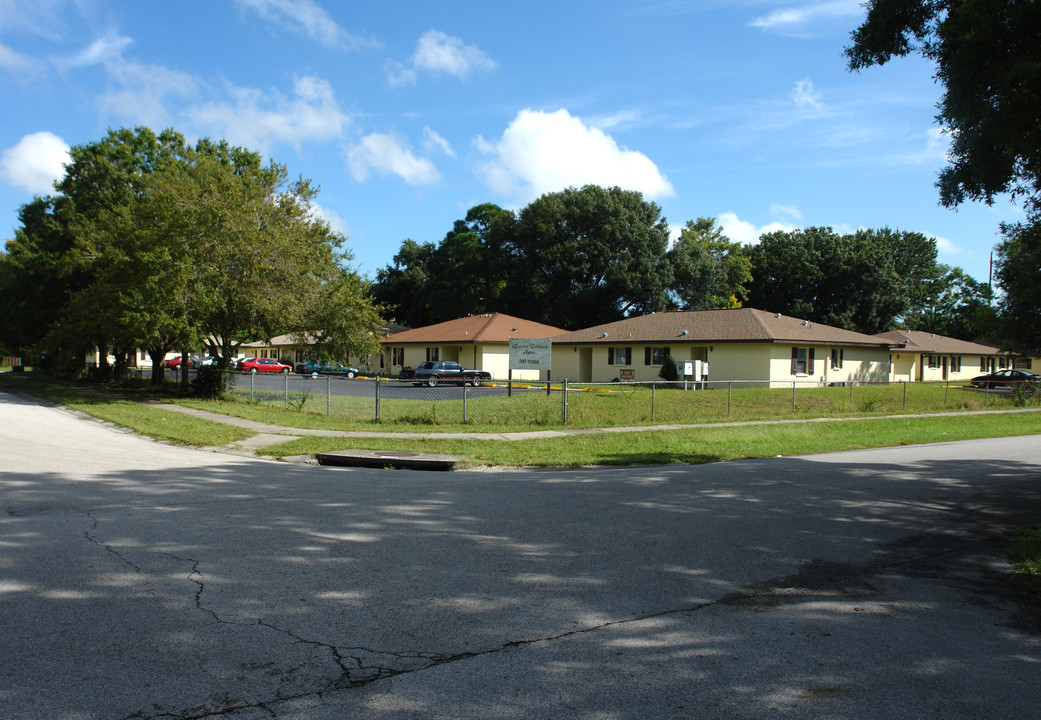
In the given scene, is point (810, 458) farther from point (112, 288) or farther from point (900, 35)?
point (112, 288)

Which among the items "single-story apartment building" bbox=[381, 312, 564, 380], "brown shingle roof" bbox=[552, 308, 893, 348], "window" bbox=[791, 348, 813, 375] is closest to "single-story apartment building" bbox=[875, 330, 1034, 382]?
"brown shingle roof" bbox=[552, 308, 893, 348]

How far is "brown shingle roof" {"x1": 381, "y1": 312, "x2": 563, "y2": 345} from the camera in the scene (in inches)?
1961

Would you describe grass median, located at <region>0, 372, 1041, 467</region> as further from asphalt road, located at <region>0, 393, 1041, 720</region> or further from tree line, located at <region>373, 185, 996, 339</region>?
tree line, located at <region>373, 185, 996, 339</region>

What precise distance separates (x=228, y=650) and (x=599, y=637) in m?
2.31

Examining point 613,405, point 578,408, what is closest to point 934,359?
point 613,405

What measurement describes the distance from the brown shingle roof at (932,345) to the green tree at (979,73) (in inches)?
1904

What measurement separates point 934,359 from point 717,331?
92.9ft

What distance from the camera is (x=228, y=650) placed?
4.25 metres

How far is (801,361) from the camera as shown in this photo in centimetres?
4028

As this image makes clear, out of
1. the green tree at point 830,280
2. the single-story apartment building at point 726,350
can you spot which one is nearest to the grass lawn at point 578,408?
the single-story apartment building at point 726,350

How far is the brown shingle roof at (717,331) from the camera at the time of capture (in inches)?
1538

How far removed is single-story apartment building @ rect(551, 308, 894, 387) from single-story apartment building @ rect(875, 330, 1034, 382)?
6984mm

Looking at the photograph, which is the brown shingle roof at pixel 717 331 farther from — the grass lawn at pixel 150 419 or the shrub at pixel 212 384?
the grass lawn at pixel 150 419

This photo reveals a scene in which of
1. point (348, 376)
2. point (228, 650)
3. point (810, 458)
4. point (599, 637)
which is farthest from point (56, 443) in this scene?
point (348, 376)
